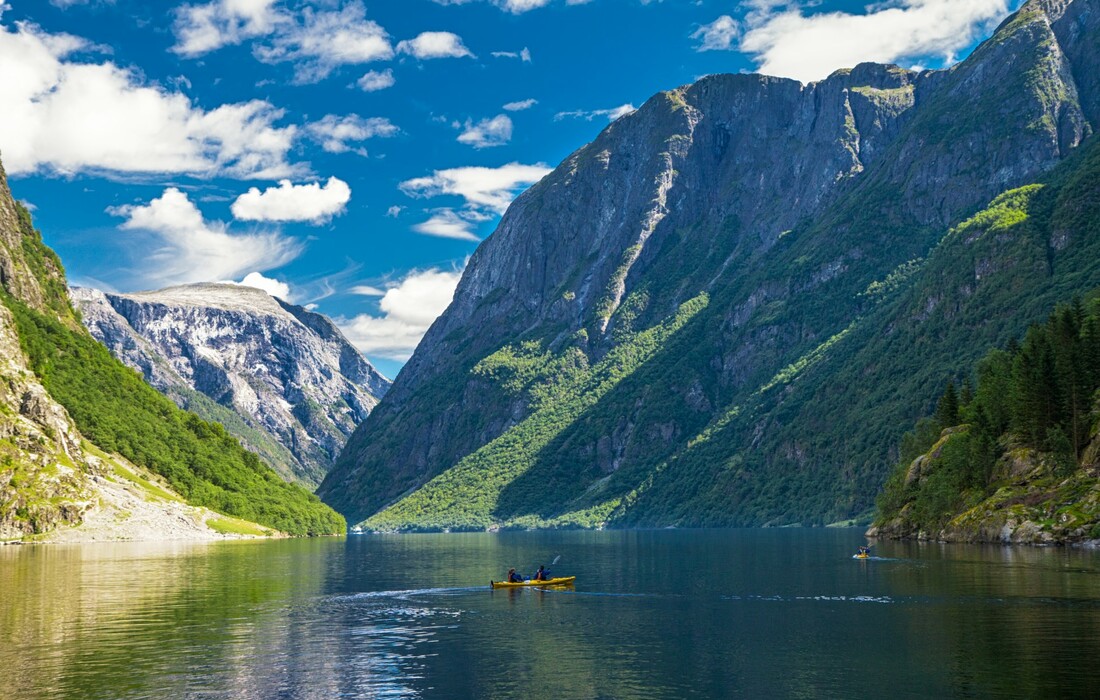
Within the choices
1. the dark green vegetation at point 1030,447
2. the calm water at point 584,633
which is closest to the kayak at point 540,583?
the calm water at point 584,633

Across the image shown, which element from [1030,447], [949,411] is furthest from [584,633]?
[949,411]

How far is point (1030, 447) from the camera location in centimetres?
13962

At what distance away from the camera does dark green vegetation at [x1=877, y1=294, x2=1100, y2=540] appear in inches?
4956

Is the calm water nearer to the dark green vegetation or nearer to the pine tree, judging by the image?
the dark green vegetation

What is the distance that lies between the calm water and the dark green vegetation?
11.2 meters

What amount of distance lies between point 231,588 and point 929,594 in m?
73.2

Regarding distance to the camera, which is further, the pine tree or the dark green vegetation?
the pine tree

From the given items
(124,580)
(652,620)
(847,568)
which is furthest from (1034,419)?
(124,580)

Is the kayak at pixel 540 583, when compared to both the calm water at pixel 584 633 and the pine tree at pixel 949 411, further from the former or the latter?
the pine tree at pixel 949 411

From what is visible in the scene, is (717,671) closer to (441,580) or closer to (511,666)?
(511,666)

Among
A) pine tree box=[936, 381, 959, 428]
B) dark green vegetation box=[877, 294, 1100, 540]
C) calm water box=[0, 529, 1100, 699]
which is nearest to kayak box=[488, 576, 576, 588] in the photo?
calm water box=[0, 529, 1100, 699]

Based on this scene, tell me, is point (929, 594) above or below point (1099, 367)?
below

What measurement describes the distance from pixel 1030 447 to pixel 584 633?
9275 cm

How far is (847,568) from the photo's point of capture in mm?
122625
